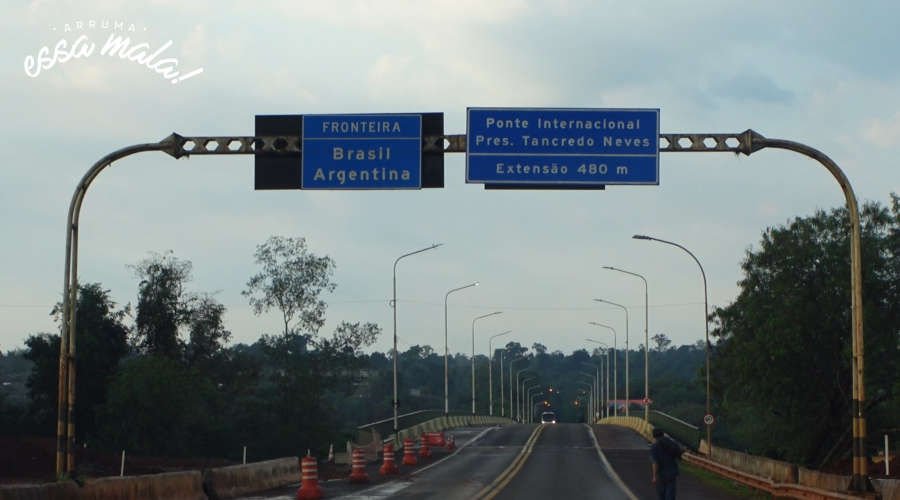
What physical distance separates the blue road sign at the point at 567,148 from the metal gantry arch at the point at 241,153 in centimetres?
76

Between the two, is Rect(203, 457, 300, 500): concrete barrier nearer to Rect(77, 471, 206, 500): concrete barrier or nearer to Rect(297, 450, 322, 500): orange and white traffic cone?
Rect(77, 471, 206, 500): concrete barrier

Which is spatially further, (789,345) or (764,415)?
(764,415)

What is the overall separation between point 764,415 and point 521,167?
123ft

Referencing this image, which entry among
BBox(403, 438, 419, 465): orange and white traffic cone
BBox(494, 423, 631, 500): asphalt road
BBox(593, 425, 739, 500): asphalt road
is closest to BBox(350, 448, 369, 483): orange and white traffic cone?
BBox(494, 423, 631, 500): asphalt road

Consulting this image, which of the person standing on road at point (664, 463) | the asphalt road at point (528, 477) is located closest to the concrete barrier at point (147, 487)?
the asphalt road at point (528, 477)

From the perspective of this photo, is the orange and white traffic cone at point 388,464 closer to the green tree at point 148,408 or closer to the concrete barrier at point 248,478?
the concrete barrier at point 248,478

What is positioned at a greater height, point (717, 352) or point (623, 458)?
point (717, 352)

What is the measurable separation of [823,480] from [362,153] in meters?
11.7

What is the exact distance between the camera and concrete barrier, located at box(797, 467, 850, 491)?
68.3 feet

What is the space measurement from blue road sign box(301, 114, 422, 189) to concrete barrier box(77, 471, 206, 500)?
6.46 metres

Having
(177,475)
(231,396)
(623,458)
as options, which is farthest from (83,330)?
(177,475)

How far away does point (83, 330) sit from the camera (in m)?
70.4

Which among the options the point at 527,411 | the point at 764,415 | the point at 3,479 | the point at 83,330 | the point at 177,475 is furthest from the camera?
the point at 527,411

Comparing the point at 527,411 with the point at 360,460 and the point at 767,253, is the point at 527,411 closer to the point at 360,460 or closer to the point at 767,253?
the point at 767,253
